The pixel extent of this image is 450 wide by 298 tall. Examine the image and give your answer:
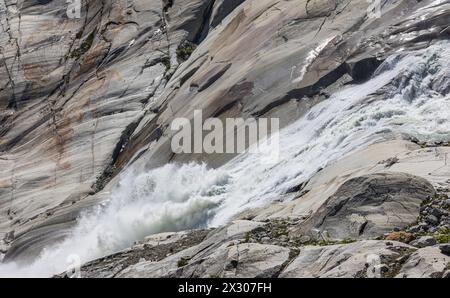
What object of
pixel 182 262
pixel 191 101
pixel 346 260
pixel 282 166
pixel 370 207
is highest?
pixel 191 101

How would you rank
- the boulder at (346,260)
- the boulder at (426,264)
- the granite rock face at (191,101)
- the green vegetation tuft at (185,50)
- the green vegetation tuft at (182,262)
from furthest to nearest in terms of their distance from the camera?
1. the green vegetation tuft at (185,50)
2. the green vegetation tuft at (182,262)
3. the granite rock face at (191,101)
4. the boulder at (346,260)
5. the boulder at (426,264)

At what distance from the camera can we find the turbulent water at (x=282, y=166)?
34656 millimetres

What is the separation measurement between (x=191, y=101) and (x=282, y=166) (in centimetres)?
1076

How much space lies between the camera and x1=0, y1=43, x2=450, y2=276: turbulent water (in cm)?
3466

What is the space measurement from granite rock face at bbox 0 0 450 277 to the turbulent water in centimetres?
55

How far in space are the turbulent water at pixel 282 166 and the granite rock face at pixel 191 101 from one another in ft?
1.81

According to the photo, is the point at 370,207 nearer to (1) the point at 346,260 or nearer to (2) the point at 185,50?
(1) the point at 346,260

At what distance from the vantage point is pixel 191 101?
46.3 metres

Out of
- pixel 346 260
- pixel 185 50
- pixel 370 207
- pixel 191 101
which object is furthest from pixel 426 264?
pixel 185 50

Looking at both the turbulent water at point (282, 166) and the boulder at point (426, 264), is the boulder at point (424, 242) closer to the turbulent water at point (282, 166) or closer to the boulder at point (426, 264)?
the boulder at point (426, 264)

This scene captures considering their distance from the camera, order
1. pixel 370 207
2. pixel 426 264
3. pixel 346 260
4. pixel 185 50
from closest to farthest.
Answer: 1. pixel 426 264
2. pixel 346 260
3. pixel 370 207
4. pixel 185 50

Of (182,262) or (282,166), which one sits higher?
(282,166)

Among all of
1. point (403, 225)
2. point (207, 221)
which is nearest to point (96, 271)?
point (207, 221)

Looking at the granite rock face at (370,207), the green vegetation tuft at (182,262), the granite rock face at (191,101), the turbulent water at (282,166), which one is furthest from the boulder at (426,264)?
the turbulent water at (282,166)
